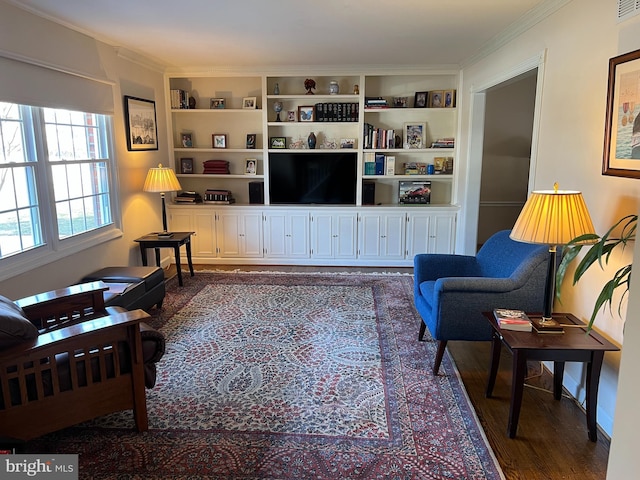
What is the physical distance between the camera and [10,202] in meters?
3.08

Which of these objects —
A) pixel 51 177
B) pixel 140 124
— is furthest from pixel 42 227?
pixel 140 124

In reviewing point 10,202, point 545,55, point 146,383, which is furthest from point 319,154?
point 146,383

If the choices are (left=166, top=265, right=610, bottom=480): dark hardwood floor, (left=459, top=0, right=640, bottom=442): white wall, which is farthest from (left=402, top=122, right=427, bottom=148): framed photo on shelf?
(left=166, top=265, right=610, bottom=480): dark hardwood floor

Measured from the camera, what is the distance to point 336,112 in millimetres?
5473

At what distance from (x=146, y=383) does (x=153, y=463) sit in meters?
0.42

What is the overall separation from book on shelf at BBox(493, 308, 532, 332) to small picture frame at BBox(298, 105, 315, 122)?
149 inches

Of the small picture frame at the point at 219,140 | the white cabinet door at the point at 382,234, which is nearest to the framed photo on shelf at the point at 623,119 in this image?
the white cabinet door at the point at 382,234

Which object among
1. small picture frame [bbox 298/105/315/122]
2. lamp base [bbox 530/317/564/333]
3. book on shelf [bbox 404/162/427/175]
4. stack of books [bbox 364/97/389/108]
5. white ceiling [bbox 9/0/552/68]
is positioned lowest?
lamp base [bbox 530/317/564/333]

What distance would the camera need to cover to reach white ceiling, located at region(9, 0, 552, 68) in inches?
118

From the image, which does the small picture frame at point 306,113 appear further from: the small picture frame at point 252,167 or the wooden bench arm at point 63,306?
the wooden bench arm at point 63,306

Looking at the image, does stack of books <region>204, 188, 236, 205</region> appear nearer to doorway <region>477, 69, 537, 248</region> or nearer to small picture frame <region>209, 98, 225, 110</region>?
small picture frame <region>209, 98, 225, 110</region>

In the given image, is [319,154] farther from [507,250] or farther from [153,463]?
[153,463]

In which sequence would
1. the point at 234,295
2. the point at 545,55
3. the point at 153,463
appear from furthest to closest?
the point at 234,295, the point at 545,55, the point at 153,463

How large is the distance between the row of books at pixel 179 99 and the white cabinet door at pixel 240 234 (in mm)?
1413
